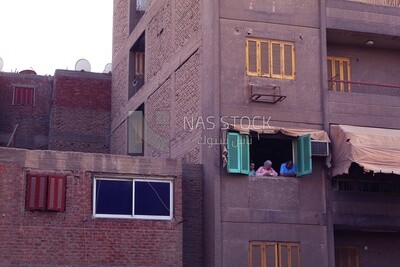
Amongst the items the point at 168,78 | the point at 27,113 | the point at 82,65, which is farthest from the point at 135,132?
the point at 82,65

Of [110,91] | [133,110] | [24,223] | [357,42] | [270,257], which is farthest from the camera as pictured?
[110,91]

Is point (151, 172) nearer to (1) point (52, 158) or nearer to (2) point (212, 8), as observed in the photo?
(1) point (52, 158)

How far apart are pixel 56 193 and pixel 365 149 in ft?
28.3

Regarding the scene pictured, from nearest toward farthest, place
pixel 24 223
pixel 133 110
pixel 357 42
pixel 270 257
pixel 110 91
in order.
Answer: pixel 24 223 < pixel 270 257 < pixel 357 42 < pixel 133 110 < pixel 110 91

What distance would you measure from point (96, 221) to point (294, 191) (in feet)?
18.7

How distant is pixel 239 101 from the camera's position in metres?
22.6

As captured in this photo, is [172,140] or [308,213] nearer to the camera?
[308,213]

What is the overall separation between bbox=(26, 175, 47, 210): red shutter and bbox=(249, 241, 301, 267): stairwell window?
5.83 meters

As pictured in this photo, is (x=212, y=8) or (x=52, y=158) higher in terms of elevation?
(x=212, y=8)

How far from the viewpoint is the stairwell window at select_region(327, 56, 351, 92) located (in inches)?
993

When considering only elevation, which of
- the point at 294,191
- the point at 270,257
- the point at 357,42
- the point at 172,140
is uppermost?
the point at 357,42

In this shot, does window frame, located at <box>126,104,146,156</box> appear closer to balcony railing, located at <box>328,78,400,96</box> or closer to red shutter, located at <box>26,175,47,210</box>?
balcony railing, located at <box>328,78,400,96</box>

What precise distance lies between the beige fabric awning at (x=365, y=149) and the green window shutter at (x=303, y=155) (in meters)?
0.96

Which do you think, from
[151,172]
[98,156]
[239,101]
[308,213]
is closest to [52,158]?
[98,156]
